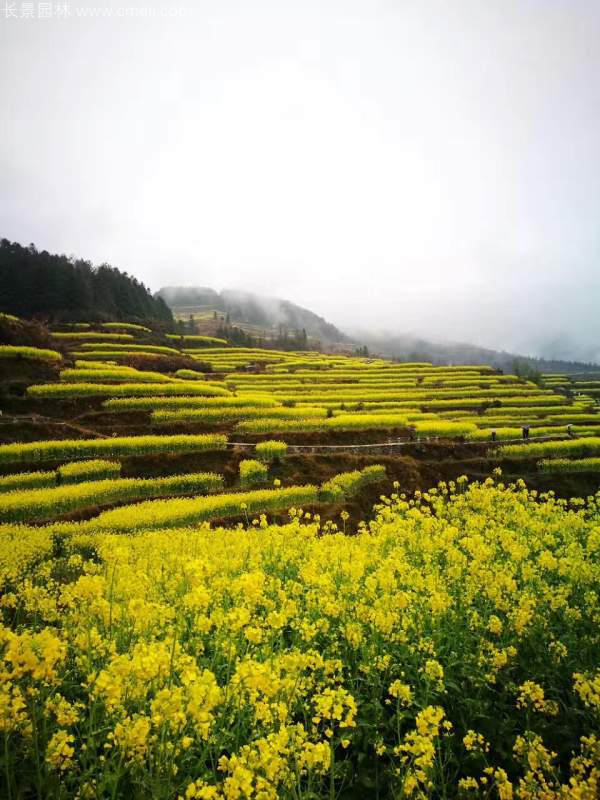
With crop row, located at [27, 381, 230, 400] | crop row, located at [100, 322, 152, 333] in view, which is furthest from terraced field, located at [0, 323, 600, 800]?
crop row, located at [100, 322, 152, 333]

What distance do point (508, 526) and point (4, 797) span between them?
10328 millimetres

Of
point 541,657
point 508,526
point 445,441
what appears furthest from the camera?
point 445,441

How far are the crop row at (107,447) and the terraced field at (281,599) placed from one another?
0.34 ft

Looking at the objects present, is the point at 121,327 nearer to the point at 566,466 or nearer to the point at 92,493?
the point at 92,493

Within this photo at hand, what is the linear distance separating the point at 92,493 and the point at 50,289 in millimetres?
61038

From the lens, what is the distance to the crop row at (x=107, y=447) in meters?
19.2

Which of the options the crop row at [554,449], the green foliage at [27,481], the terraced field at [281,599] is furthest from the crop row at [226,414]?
the crop row at [554,449]

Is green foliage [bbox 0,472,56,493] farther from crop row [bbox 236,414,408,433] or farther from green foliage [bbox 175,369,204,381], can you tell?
green foliage [bbox 175,369,204,381]

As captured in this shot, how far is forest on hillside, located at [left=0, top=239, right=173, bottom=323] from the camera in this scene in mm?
62406

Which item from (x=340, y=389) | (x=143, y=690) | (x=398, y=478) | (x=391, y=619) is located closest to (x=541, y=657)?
(x=391, y=619)

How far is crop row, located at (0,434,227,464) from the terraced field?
0.34ft

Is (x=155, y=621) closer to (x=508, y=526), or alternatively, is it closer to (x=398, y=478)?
(x=508, y=526)

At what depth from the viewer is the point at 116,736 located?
2762 millimetres

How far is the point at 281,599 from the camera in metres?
6.10
